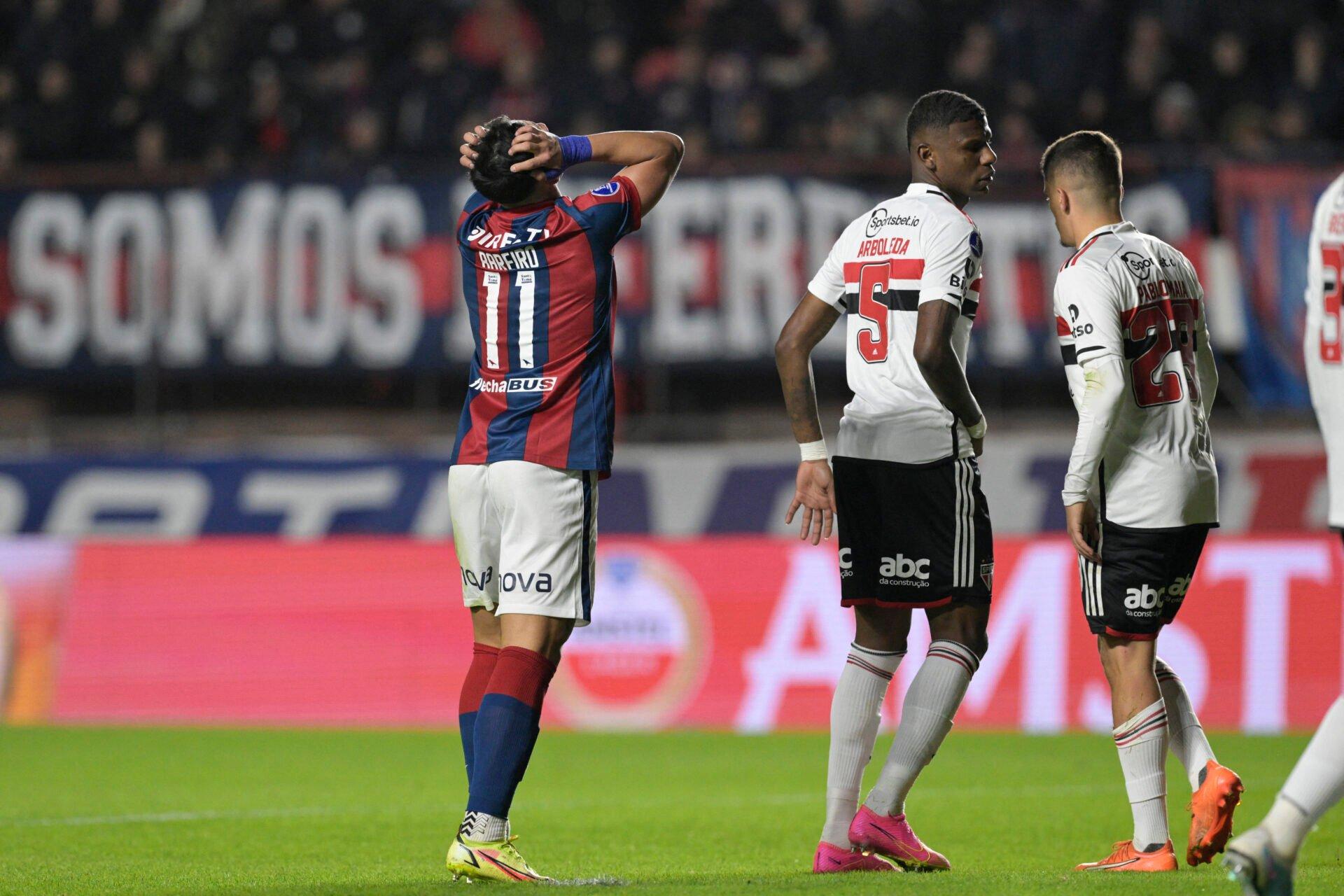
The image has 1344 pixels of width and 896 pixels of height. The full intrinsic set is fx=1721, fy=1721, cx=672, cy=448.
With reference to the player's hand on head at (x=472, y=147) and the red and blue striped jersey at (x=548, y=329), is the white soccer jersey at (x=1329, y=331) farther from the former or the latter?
the player's hand on head at (x=472, y=147)

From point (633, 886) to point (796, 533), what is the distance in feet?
25.4

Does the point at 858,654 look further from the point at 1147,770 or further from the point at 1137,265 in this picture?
the point at 1137,265

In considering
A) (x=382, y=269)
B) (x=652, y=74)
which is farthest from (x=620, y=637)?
(x=652, y=74)

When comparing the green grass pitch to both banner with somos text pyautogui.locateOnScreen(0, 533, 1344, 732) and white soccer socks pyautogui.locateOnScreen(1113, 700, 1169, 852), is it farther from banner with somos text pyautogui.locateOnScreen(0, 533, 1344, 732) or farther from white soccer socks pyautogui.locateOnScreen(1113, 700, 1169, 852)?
banner with somos text pyautogui.locateOnScreen(0, 533, 1344, 732)

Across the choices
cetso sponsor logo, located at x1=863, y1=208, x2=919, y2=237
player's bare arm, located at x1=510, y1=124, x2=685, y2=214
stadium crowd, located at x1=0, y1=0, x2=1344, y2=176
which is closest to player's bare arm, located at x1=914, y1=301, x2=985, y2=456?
cetso sponsor logo, located at x1=863, y1=208, x2=919, y2=237

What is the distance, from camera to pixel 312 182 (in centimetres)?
1276

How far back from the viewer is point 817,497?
16.5 ft

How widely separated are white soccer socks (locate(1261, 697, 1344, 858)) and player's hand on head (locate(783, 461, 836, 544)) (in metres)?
1.60

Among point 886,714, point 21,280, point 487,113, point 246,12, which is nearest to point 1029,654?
point 886,714

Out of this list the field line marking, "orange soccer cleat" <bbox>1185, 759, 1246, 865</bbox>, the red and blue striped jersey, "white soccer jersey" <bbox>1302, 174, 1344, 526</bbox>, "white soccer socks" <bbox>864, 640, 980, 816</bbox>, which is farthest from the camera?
the field line marking

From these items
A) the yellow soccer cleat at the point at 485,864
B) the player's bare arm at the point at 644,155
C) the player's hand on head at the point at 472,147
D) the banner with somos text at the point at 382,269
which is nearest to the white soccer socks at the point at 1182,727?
the yellow soccer cleat at the point at 485,864

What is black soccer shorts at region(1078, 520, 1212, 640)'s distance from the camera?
5.04 metres

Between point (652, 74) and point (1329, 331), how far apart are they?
11.0 m

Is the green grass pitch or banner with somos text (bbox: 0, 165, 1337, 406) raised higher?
banner with somos text (bbox: 0, 165, 1337, 406)
